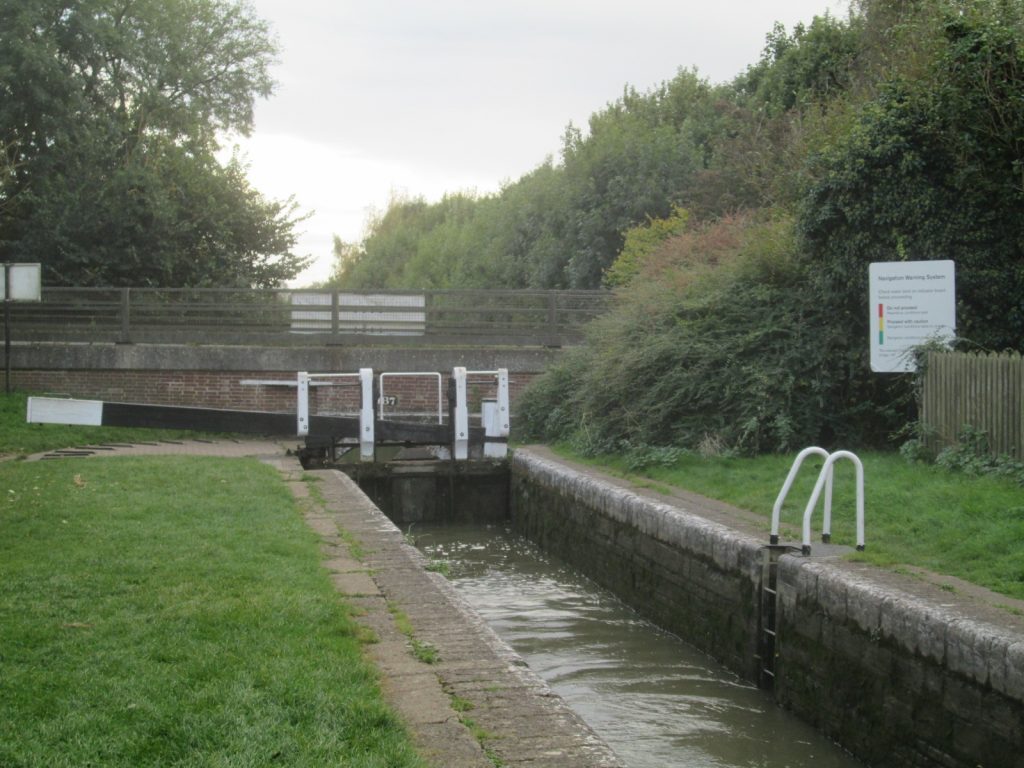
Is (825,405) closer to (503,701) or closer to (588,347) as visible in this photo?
(588,347)

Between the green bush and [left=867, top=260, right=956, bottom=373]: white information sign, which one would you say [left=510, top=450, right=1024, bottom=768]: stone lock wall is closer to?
the green bush

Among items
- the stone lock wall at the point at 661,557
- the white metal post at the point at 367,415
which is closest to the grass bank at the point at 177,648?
the stone lock wall at the point at 661,557

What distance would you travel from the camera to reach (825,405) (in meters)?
13.5

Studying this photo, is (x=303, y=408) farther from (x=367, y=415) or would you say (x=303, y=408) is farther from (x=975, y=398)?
(x=975, y=398)

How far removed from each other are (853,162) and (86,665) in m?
10.7

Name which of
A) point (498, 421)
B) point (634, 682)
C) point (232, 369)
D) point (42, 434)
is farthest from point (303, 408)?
point (634, 682)

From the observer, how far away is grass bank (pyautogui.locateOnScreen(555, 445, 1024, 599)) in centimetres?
789

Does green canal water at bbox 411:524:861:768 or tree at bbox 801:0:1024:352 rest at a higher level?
tree at bbox 801:0:1024:352

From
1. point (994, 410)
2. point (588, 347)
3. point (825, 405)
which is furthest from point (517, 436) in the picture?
point (994, 410)

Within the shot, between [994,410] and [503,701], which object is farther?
[994,410]

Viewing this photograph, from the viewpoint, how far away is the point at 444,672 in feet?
18.6

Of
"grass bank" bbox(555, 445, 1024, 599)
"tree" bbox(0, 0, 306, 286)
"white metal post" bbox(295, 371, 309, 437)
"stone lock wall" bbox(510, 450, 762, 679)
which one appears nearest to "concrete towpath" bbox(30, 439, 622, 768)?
"stone lock wall" bbox(510, 450, 762, 679)

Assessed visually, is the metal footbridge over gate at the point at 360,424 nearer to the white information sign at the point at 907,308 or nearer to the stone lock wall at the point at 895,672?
the white information sign at the point at 907,308

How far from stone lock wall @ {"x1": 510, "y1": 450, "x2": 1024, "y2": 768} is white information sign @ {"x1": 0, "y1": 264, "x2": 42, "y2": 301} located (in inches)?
494
